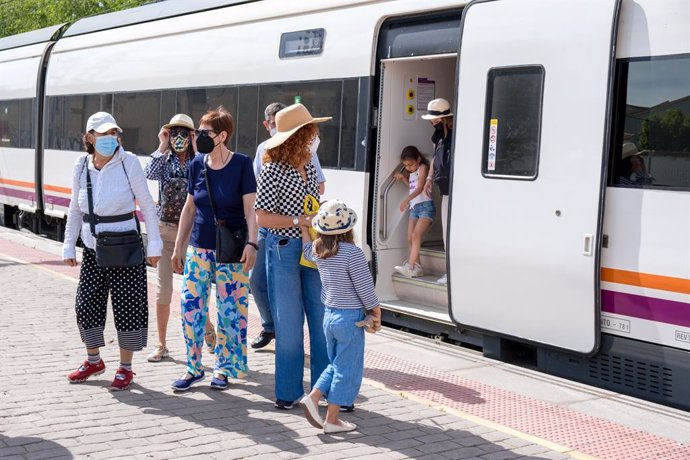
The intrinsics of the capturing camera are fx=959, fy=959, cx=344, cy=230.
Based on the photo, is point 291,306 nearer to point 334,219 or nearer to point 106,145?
point 334,219

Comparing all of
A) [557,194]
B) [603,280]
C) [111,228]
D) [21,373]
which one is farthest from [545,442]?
[21,373]

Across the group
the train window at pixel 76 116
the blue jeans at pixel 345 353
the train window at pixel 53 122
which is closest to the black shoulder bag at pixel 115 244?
the blue jeans at pixel 345 353

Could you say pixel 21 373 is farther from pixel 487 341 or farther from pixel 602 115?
pixel 602 115

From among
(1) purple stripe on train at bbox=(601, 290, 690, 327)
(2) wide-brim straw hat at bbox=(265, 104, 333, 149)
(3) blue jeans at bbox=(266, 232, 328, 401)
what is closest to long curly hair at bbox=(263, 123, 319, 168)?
(2) wide-brim straw hat at bbox=(265, 104, 333, 149)

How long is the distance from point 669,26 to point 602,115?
70 centimetres

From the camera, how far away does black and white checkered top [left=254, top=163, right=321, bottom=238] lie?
19.0ft

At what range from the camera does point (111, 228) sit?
6328mm

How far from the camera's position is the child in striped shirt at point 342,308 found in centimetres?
544

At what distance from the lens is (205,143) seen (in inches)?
242

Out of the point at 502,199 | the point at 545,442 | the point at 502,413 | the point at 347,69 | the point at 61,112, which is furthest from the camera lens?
the point at 61,112

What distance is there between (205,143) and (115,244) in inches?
35.5

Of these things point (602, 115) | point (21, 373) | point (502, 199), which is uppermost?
point (602, 115)

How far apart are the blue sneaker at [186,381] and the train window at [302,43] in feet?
13.3

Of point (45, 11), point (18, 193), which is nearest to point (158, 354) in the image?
point (18, 193)
